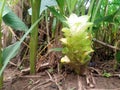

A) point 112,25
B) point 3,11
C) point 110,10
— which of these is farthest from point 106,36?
point 3,11

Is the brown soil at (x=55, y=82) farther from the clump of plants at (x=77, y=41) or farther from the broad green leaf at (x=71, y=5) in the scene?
the broad green leaf at (x=71, y=5)

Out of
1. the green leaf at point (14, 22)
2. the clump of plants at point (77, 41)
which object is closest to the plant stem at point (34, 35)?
the green leaf at point (14, 22)

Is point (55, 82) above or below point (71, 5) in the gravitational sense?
below

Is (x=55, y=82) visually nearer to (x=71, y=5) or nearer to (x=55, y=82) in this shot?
(x=55, y=82)

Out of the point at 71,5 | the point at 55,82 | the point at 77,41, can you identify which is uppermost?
the point at 71,5

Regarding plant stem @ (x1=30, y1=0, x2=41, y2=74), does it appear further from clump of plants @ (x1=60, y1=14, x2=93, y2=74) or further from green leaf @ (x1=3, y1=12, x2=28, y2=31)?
clump of plants @ (x1=60, y1=14, x2=93, y2=74)

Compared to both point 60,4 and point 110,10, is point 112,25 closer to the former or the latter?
point 110,10

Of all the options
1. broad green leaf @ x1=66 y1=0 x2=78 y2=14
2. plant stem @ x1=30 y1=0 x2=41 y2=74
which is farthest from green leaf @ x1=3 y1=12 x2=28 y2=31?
broad green leaf @ x1=66 y1=0 x2=78 y2=14

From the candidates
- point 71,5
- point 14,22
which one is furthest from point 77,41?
point 14,22
